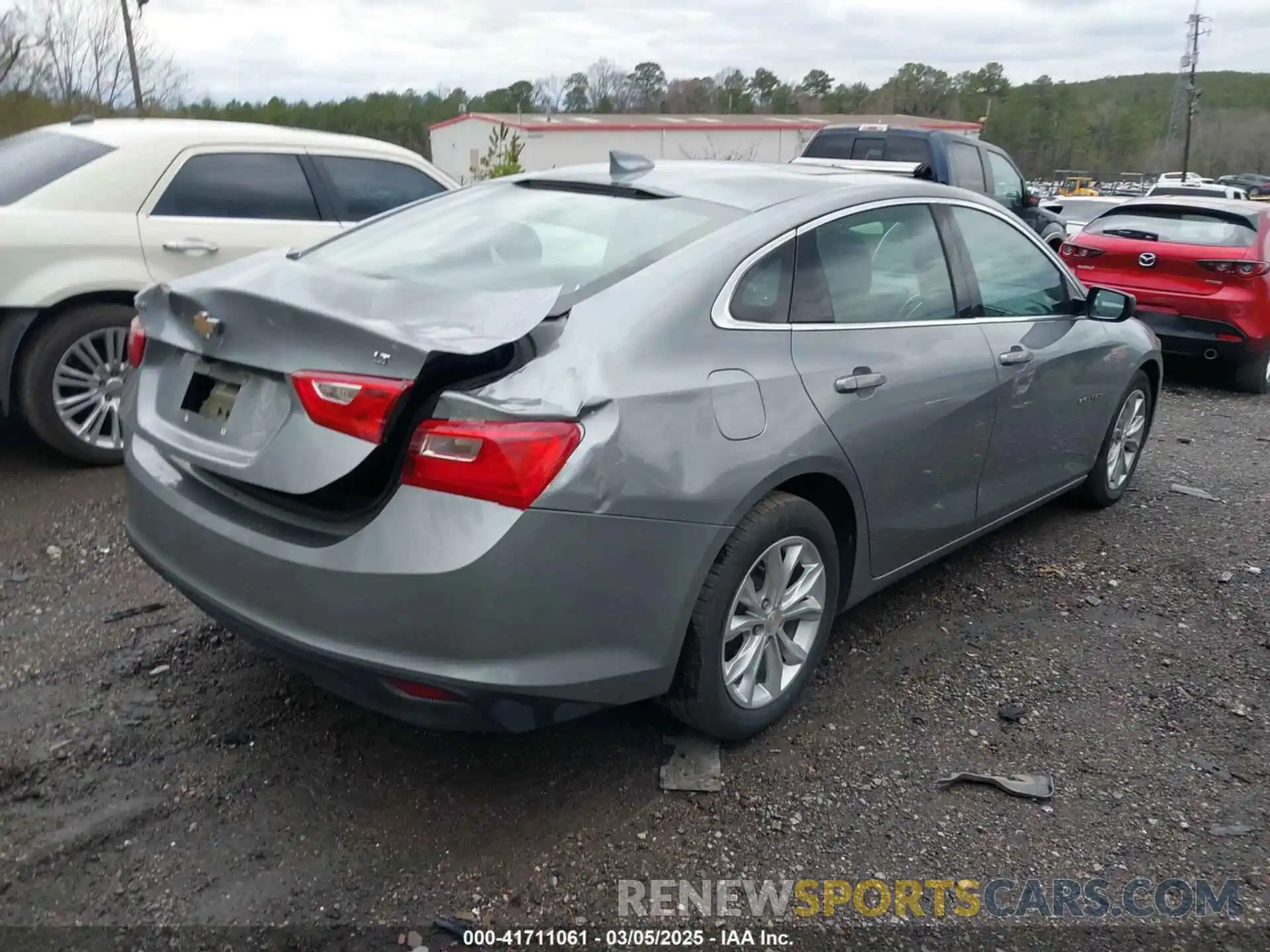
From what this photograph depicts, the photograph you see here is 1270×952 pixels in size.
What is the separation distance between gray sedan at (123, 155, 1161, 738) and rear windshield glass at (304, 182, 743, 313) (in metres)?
0.01

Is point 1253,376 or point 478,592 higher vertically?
point 478,592

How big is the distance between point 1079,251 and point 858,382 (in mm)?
7000

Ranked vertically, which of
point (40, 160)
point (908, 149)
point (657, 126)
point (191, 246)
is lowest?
point (191, 246)

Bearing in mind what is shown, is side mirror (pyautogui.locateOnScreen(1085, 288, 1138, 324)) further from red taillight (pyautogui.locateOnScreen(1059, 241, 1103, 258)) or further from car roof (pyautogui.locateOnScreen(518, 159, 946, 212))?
red taillight (pyautogui.locateOnScreen(1059, 241, 1103, 258))

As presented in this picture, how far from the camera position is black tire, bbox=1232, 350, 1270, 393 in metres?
8.54

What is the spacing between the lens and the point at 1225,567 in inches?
189

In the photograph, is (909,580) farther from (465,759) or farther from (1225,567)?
(465,759)

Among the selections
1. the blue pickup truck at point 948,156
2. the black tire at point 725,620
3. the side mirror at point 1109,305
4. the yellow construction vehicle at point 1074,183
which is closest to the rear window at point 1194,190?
Result: the yellow construction vehicle at point 1074,183

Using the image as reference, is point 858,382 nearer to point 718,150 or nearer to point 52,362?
point 52,362

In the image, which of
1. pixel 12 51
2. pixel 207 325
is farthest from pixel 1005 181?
pixel 12 51

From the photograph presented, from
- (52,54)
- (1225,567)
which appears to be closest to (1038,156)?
(52,54)

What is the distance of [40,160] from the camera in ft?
17.5

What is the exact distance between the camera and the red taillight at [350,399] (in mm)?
2377

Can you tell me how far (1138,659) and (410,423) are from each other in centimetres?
293
